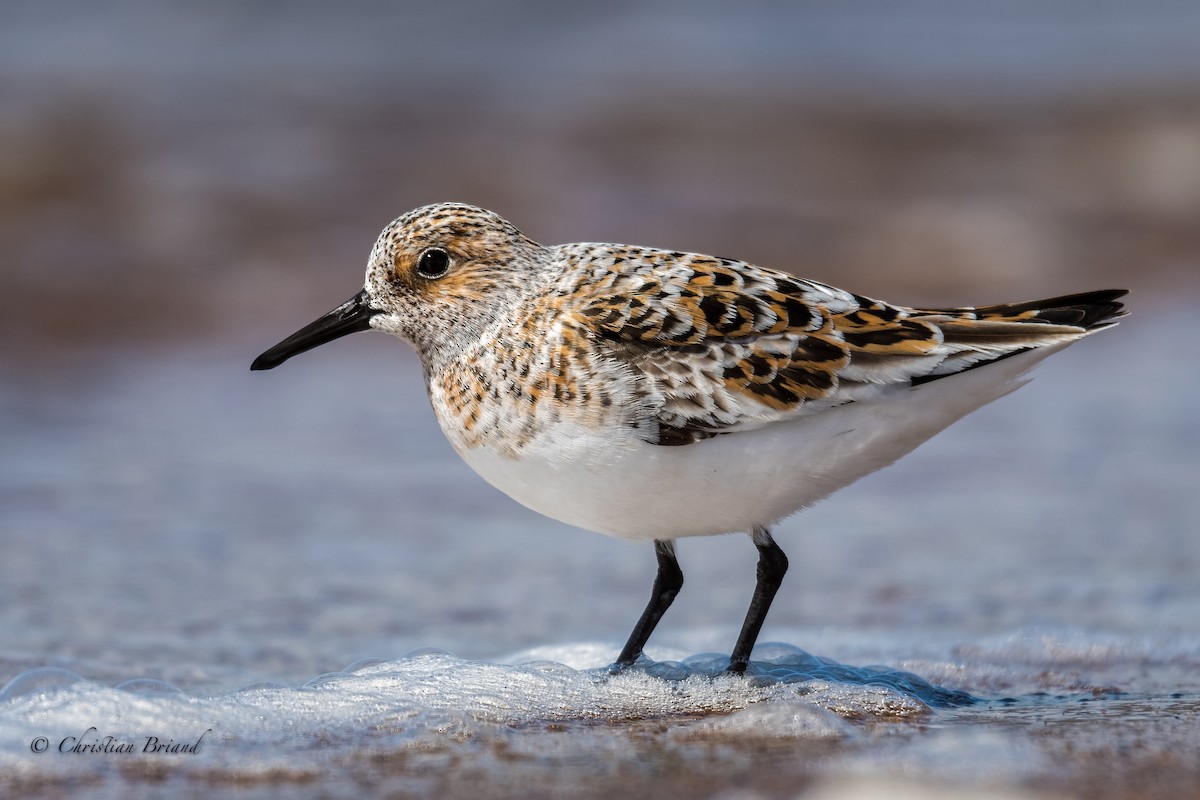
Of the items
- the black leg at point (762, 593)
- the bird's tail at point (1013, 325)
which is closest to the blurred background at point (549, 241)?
the black leg at point (762, 593)

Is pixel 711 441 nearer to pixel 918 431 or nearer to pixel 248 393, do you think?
pixel 918 431

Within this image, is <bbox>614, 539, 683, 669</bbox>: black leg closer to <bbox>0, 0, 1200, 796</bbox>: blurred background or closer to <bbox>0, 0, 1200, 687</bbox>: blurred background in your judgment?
<bbox>0, 0, 1200, 796</bbox>: blurred background

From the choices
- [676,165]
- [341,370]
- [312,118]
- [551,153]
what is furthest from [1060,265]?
[312,118]

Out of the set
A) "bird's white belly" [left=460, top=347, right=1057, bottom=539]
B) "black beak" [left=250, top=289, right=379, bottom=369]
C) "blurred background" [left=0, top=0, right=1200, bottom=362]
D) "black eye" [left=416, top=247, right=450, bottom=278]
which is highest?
"blurred background" [left=0, top=0, right=1200, bottom=362]

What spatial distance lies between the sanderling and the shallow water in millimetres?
737

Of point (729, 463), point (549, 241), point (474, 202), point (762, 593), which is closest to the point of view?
point (729, 463)

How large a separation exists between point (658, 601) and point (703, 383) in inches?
41.3

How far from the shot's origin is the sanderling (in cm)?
465

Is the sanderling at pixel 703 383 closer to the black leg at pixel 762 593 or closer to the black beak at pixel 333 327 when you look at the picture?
the black leg at pixel 762 593

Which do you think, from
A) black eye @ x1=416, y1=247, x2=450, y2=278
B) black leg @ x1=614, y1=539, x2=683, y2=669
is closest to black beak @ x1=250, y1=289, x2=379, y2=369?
black eye @ x1=416, y1=247, x2=450, y2=278

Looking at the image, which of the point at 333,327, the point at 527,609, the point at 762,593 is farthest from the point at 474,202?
the point at 762,593

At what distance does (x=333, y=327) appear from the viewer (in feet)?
17.5

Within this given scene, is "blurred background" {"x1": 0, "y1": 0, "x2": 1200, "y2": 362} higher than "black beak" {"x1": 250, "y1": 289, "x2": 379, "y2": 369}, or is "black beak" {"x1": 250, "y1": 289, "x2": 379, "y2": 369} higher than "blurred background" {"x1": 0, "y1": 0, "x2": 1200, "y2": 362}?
"blurred background" {"x1": 0, "y1": 0, "x2": 1200, "y2": 362}

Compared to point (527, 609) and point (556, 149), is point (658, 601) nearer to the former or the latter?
point (527, 609)
